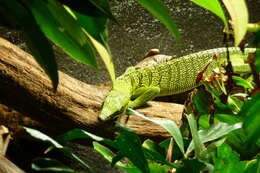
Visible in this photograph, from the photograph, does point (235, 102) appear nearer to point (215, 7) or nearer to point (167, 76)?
point (215, 7)

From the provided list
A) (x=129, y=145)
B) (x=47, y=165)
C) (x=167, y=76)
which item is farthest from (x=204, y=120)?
(x=167, y=76)

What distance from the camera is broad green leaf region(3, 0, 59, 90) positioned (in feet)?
2.44

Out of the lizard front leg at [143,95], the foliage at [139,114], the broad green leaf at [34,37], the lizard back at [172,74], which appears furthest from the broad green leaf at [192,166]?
the lizard back at [172,74]

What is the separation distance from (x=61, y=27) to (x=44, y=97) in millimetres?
1737

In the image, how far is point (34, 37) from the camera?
76 centimetres

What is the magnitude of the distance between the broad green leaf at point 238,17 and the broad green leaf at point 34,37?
30 centimetres

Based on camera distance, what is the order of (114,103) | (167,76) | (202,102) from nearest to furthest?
(202,102) < (114,103) < (167,76)

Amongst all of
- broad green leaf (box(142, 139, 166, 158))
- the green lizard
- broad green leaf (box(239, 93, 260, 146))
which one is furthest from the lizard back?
broad green leaf (box(239, 93, 260, 146))

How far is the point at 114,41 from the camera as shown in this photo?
4.36 metres

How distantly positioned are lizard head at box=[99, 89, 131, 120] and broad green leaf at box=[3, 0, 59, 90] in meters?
1.87

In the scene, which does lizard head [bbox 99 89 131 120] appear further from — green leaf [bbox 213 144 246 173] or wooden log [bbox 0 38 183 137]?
green leaf [bbox 213 144 246 173]

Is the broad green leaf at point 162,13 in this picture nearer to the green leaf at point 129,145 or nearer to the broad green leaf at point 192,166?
the green leaf at point 129,145

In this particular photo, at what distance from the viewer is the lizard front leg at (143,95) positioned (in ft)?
11.0

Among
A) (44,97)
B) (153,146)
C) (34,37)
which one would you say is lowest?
(44,97)
